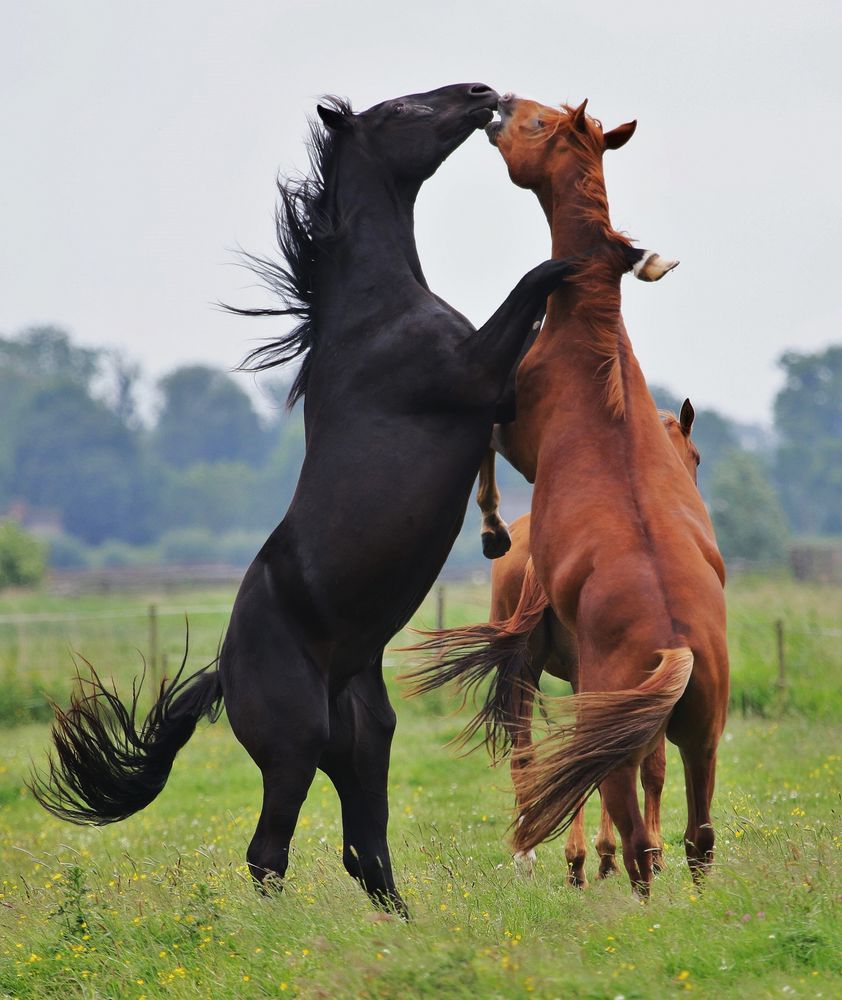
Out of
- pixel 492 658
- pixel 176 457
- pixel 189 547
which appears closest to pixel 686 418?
pixel 492 658

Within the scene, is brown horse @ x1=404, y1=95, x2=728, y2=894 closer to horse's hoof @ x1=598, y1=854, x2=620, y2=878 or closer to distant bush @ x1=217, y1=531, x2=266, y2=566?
horse's hoof @ x1=598, y1=854, x2=620, y2=878

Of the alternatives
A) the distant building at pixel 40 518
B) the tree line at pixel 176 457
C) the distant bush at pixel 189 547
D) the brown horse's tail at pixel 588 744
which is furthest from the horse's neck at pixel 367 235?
the distant building at pixel 40 518

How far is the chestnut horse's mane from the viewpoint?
205 inches

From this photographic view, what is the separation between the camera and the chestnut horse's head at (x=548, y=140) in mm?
5406

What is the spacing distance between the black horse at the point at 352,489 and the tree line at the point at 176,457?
77.0m

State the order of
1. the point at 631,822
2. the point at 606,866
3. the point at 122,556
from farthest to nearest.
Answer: the point at 122,556
the point at 606,866
the point at 631,822

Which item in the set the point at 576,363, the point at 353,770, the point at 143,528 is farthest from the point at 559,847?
the point at 143,528

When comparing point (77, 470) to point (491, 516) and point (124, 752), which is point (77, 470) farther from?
point (491, 516)

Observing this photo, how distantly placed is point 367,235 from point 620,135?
1.13 m

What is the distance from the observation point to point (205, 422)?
398 ft

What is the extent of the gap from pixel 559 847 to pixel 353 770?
2624mm

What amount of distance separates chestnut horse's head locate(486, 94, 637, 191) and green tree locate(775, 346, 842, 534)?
288ft

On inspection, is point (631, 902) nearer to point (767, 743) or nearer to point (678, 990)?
point (678, 990)

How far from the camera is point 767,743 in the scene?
36.4 feet
